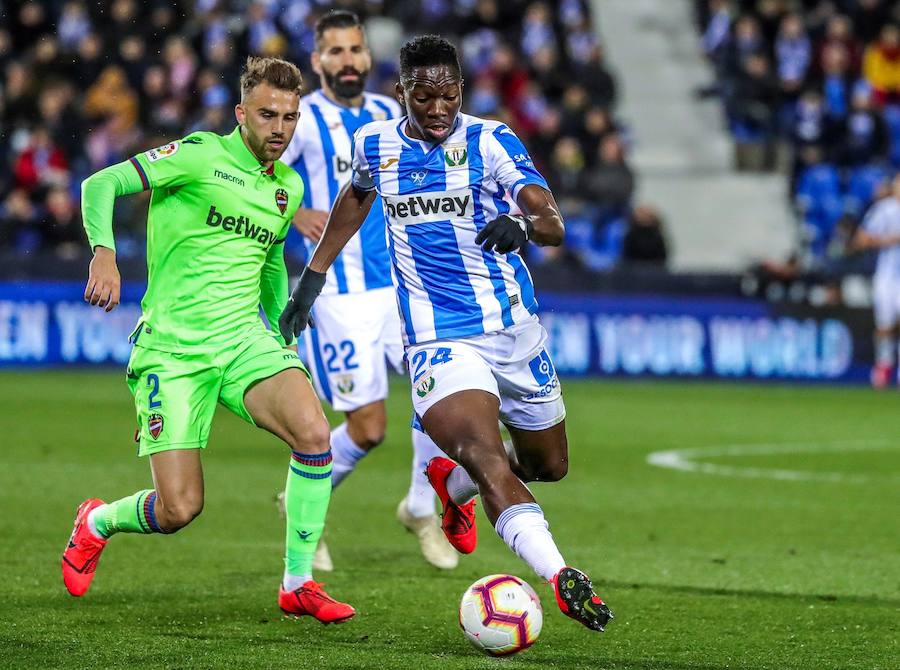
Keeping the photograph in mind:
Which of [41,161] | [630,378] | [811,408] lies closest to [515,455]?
[811,408]

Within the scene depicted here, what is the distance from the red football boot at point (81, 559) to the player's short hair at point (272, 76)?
Answer: 76.7 inches

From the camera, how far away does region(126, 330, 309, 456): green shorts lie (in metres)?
6.40

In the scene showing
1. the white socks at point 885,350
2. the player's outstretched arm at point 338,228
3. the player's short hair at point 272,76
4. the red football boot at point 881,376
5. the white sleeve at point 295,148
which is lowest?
the red football boot at point 881,376

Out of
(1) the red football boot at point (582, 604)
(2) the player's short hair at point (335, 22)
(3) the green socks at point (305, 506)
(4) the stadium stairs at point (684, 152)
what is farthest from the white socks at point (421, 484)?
(4) the stadium stairs at point (684, 152)

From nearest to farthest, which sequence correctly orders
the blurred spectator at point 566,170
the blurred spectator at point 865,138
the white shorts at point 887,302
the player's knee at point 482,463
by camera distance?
the player's knee at point 482,463
the white shorts at point 887,302
the blurred spectator at point 566,170
the blurred spectator at point 865,138

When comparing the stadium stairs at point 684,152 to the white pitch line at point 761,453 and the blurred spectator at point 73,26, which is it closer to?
the blurred spectator at point 73,26

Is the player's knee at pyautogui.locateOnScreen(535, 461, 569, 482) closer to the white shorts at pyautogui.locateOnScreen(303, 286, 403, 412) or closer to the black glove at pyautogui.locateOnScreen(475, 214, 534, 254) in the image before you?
the black glove at pyautogui.locateOnScreen(475, 214, 534, 254)

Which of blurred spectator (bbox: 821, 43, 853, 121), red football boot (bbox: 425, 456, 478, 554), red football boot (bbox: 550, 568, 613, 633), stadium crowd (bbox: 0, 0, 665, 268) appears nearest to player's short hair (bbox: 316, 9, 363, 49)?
red football boot (bbox: 425, 456, 478, 554)

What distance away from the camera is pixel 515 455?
680 cm

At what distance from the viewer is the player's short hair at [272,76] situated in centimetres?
651

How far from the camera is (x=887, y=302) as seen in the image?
18.4 metres

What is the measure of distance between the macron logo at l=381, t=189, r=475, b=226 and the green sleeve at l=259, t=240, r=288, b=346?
71 centimetres

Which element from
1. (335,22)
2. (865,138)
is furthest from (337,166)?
(865,138)

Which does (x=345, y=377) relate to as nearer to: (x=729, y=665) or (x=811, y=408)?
(x=729, y=665)
